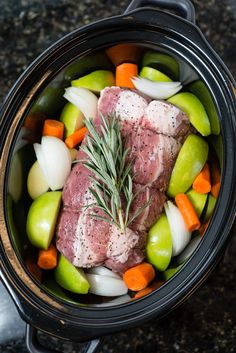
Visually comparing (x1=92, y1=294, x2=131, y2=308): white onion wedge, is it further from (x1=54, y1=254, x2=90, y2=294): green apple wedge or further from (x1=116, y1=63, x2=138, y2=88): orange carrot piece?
(x1=116, y1=63, x2=138, y2=88): orange carrot piece

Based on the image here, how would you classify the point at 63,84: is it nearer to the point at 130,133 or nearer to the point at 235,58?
the point at 130,133

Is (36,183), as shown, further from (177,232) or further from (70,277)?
(177,232)

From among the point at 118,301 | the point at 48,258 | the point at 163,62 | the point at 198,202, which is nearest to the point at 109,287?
the point at 118,301

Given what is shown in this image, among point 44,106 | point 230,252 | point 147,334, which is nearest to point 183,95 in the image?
point 44,106

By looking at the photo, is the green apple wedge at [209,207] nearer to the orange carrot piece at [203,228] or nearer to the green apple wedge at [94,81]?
the orange carrot piece at [203,228]

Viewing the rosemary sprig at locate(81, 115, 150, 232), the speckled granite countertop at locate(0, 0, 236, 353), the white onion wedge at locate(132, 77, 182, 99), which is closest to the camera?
the rosemary sprig at locate(81, 115, 150, 232)

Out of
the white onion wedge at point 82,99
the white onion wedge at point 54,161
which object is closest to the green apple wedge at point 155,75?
the white onion wedge at point 82,99

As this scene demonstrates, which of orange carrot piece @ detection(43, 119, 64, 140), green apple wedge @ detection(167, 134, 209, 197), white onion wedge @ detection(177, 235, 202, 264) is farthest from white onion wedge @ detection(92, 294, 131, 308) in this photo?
orange carrot piece @ detection(43, 119, 64, 140)
